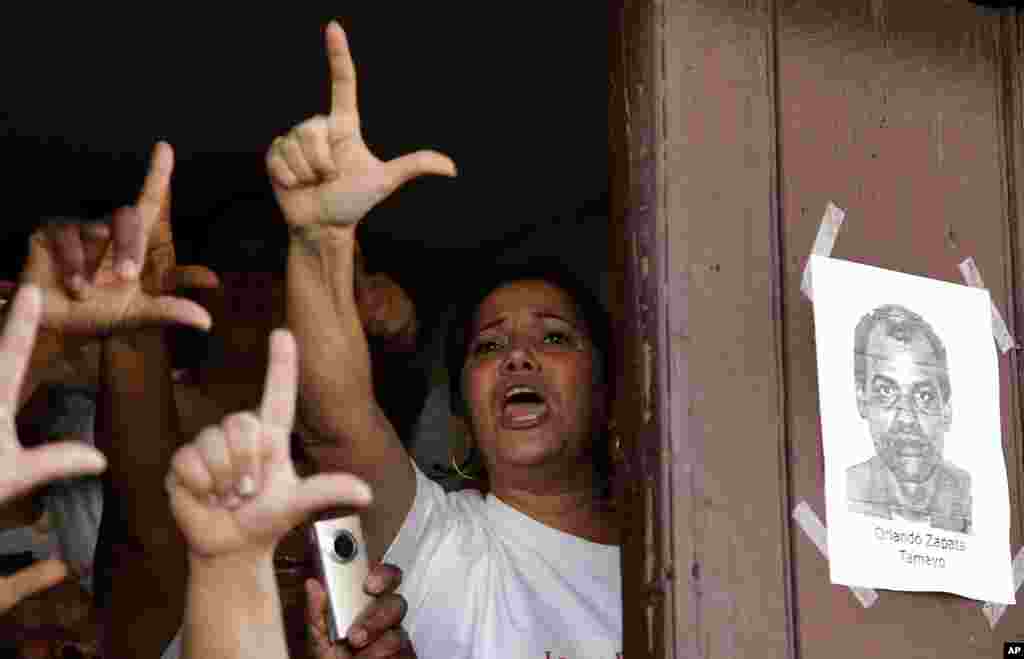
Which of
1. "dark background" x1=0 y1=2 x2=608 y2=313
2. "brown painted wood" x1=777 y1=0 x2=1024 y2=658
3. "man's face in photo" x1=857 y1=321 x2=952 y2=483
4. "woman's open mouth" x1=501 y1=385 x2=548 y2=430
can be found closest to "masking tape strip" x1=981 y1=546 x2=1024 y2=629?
"brown painted wood" x1=777 y1=0 x2=1024 y2=658

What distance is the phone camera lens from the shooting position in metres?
1.87

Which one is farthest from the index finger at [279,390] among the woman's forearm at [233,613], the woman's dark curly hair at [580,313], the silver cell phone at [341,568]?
the woman's dark curly hair at [580,313]

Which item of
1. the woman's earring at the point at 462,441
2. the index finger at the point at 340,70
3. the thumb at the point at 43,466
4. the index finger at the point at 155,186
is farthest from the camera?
the woman's earring at the point at 462,441

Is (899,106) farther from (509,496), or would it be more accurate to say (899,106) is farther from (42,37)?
(42,37)

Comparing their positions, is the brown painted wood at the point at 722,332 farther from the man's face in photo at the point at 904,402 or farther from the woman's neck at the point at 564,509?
the woman's neck at the point at 564,509

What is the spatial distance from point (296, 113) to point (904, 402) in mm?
1765

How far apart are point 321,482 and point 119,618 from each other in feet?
2.58

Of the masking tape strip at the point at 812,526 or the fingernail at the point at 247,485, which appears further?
the masking tape strip at the point at 812,526

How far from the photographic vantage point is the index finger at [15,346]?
127 centimetres

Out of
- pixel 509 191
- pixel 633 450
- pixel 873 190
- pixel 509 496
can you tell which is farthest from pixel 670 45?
pixel 509 191

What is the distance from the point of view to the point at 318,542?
1.88 m

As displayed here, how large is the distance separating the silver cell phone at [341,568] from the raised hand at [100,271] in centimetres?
47

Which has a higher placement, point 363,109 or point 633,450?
point 363,109

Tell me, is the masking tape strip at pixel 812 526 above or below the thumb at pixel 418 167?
below
